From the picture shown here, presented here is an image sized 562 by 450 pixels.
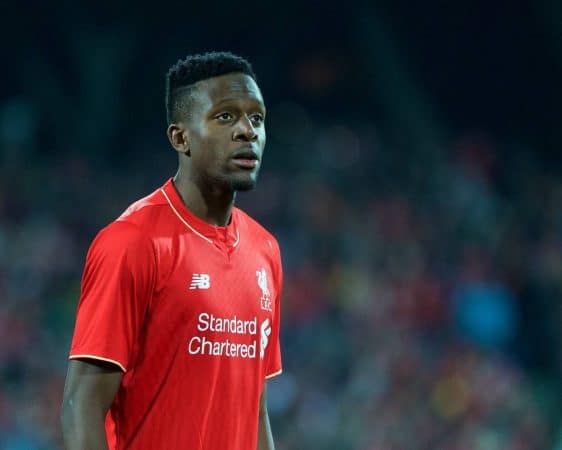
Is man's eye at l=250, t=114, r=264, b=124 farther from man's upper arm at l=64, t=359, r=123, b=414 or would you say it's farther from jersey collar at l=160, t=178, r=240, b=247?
man's upper arm at l=64, t=359, r=123, b=414

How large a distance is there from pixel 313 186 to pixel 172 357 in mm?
8421

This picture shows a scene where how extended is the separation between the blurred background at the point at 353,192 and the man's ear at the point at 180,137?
5.01 metres

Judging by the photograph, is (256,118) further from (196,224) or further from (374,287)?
(374,287)

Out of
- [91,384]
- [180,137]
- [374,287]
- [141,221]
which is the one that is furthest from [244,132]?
[374,287]

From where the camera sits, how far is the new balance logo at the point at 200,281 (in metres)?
3.15

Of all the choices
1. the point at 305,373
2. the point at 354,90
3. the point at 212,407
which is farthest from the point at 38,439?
the point at 354,90

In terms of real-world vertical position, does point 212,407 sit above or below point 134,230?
below

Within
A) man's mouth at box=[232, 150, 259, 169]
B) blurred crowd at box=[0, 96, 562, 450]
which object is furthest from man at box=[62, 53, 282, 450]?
blurred crowd at box=[0, 96, 562, 450]

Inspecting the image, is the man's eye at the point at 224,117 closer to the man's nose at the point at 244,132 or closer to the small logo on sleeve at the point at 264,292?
the man's nose at the point at 244,132

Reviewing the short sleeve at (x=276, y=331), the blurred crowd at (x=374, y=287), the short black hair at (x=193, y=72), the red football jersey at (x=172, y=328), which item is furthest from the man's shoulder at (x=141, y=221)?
the blurred crowd at (x=374, y=287)

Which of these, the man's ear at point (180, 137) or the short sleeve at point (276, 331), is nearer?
the man's ear at point (180, 137)

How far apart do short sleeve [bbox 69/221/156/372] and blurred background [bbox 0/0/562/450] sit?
5.11 m

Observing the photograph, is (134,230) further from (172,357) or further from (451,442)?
(451,442)

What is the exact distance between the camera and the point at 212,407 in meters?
3.18
